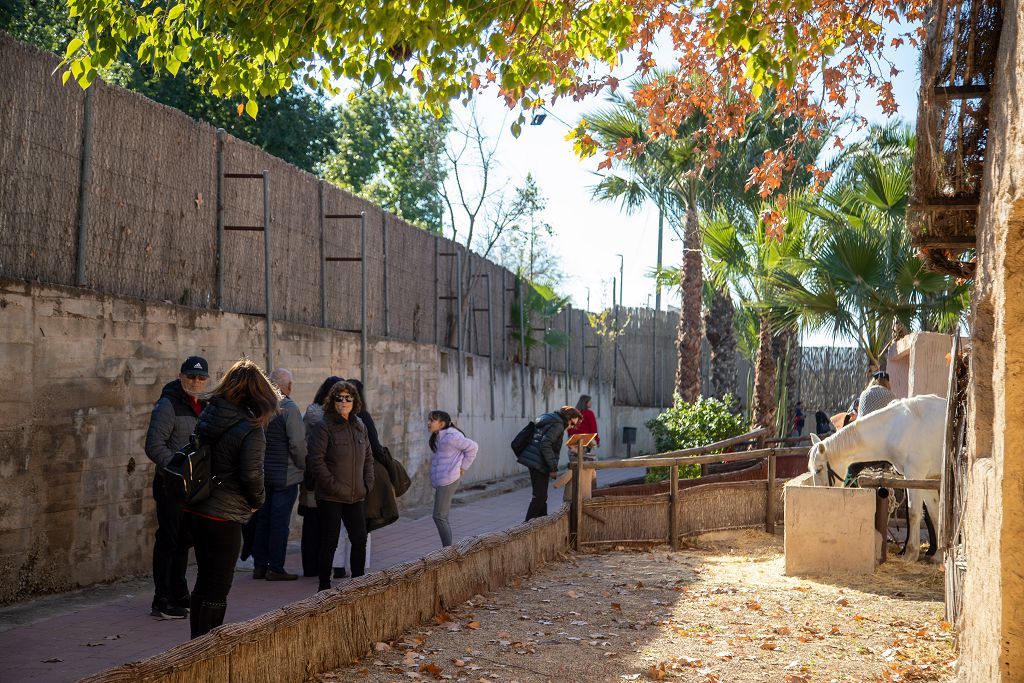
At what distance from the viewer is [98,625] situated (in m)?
7.23

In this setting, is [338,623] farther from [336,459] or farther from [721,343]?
[721,343]

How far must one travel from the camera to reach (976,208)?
20.1 ft

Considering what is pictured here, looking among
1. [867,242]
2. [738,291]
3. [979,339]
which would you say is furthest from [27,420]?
[738,291]

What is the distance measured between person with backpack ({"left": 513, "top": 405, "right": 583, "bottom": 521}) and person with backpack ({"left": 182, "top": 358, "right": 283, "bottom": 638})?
638 centimetres

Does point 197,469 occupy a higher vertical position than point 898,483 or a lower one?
higher

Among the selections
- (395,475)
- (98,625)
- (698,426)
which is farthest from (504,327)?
(98,625)

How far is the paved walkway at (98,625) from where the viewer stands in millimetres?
6184

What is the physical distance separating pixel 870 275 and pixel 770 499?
4721mm

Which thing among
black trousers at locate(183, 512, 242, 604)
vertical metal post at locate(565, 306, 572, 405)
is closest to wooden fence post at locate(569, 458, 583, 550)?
black trousers at locate(183, 512, 242, 604)

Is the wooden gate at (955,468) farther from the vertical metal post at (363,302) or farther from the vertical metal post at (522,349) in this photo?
the vertical metal post at (522,349)

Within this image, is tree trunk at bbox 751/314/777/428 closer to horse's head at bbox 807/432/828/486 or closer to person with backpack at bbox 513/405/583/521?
person with backpack at bbox 513/405/583/521

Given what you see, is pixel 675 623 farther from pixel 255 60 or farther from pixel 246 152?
pixel 246 152

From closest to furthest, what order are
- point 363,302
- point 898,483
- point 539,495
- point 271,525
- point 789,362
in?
point 271,525 → point 898,483 → point 539,495 → point 363,302 → point 789,362

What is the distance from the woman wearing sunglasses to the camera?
27.7ft
